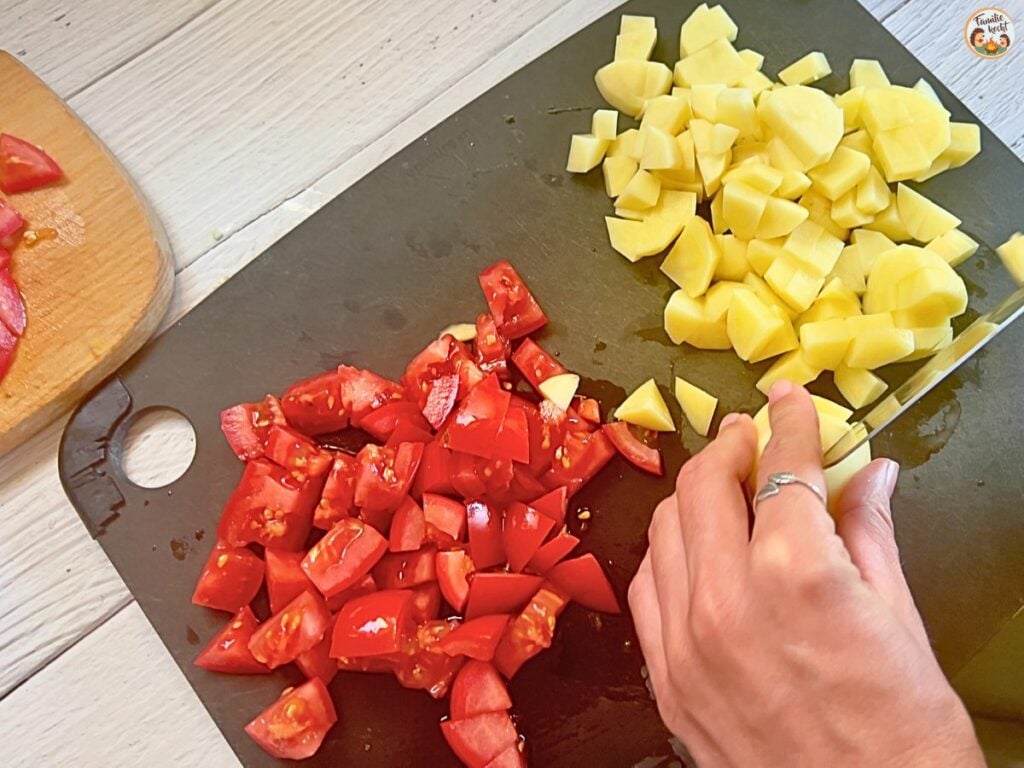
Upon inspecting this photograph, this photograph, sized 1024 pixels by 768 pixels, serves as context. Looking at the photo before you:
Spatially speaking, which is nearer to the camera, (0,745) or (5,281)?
(0,745)

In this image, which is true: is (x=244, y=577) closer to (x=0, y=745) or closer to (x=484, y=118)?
(x=0, y=745)

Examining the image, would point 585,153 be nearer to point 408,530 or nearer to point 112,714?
point 408,530

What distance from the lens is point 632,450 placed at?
1707 millimetres

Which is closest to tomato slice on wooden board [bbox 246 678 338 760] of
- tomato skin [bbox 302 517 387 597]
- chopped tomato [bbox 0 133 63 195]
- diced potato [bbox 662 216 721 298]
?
tomato skin [bbox 302 517 387 597]

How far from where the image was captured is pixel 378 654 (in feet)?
5.06

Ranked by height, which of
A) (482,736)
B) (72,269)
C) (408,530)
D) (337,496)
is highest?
(72,269)

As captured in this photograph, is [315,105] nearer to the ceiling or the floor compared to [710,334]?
nearer to the ceiling

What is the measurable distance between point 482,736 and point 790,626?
0.69m

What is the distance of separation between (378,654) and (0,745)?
0.69 m

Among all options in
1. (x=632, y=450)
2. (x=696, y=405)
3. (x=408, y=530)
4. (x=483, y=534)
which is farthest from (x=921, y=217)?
(x=408, y=530)

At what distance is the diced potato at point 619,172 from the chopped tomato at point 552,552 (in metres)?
0.67

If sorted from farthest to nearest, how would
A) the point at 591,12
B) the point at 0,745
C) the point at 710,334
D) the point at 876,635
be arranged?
the point at 591,12
the point at 710,334
the point at 0,745
the point at 876,635

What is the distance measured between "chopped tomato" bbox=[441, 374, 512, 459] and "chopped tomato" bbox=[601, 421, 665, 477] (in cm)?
20

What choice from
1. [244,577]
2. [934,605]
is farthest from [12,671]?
[934,605]
